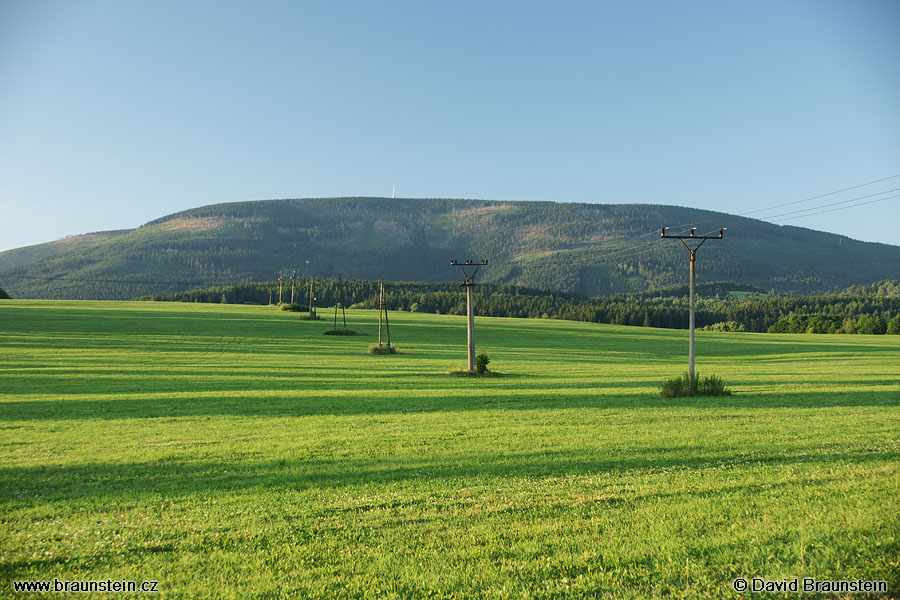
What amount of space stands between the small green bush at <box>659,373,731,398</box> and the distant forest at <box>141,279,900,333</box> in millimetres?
88580

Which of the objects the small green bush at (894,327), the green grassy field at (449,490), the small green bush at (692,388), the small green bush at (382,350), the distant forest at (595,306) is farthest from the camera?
the distant forest at (595,306)

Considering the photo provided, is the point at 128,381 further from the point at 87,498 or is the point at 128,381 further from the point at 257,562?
the point at 257,562

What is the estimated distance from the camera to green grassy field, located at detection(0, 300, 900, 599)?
21.5ft

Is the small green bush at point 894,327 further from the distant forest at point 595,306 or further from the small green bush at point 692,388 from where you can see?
the small green bush at point 692,388

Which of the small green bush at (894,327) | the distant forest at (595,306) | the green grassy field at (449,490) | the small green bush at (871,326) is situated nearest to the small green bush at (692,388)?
the green grassy field at (449,490)

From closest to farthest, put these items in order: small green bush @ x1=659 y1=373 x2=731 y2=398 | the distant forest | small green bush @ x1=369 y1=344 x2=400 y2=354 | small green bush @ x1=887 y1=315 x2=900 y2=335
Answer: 1. small green bush @ x1=659 y1=373 x2=731 y2=398
2. small green bush @ x1=369 y1=344 x2=400 y2=354
3. small green bush @ x1=887 y1=315 x2=900 y2=335
4. the distant forest

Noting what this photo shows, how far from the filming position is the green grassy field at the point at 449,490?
6566 mm

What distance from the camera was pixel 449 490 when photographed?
10039 mm

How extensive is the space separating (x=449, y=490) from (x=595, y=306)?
125350 millimetres

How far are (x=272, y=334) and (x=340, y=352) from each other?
71.1 ft

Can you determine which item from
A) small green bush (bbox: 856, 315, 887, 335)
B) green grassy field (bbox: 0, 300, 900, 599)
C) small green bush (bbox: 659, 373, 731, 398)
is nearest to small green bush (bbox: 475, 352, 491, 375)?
green grassy field (bbox: 0, 300, 900, 599)

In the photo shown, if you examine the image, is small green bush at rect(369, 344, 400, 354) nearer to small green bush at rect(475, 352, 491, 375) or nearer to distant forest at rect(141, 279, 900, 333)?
small green bush at rect(475, 352, 491, 375)

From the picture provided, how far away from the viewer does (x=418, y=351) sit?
62188 mm

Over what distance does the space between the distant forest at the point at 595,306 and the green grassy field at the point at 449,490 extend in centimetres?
9187
